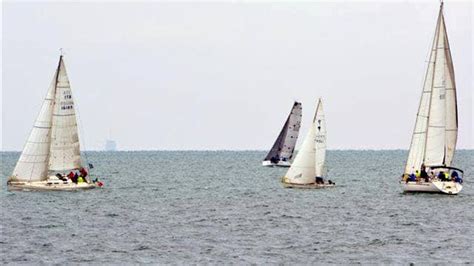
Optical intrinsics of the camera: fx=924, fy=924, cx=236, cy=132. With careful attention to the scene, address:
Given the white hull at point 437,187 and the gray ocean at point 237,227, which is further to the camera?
the white hull at point 437,187

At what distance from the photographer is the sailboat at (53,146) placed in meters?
69.0

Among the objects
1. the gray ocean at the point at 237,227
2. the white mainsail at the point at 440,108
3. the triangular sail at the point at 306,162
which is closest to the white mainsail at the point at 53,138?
the gray ocean at the point at 237,227

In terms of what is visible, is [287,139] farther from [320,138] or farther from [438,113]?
[438,113]

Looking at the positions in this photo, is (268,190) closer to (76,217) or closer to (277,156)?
(76,217)

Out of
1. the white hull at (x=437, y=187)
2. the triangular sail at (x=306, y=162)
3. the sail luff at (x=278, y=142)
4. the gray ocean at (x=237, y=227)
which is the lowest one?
the gray ocean at (x=237, y=227)

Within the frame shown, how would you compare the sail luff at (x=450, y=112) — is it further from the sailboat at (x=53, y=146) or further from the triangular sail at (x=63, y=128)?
the triangular sail at (x=63, y=128)

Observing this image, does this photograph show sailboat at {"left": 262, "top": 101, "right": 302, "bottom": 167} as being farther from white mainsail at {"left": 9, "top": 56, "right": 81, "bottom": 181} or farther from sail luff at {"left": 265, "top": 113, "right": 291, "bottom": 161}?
white mainsail at {"left": 9, "top": 56, "right": 81, "bottom": 181}

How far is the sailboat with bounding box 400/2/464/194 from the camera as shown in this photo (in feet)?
220

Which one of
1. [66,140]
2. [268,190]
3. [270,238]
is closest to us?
[270,238]

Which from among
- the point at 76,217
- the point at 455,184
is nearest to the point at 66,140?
the point at 76,217

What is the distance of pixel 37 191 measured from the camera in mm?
71750

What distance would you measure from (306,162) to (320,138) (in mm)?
2972

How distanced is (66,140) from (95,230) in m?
24.1

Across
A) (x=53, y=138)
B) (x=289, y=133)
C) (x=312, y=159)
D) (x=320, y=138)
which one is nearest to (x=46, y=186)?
(x=53, y=138)
